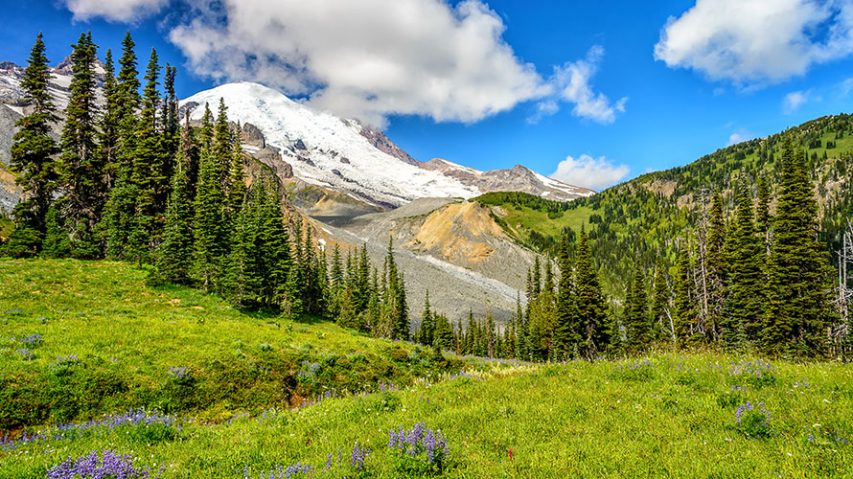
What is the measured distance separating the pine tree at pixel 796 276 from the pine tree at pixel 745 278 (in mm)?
2933

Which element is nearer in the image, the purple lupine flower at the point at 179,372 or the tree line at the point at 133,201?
the purple lupine flower at the point at 179,372

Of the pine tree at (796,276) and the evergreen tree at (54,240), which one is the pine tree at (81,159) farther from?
the pine tree at (796,276)

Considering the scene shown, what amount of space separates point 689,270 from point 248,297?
2200 inches

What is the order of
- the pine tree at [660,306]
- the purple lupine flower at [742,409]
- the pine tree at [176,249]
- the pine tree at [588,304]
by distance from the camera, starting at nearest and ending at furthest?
1. the purple lupine flower at [742,409]
2. the pine tree at [176,249]
3. the pine tree at [588,304]
4. the pine tree at [660,306]

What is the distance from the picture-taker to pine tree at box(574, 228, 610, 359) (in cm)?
5797

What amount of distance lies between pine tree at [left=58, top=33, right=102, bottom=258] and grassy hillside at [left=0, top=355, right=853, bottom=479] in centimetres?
4675

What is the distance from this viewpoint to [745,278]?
44969mm

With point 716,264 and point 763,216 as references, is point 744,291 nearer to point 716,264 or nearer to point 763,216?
point 716,264

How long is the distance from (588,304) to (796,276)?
922 inches

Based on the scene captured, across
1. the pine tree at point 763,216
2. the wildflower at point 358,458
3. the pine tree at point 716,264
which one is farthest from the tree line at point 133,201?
the pine tree at point 763,216

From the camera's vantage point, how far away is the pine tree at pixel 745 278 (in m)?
43.8

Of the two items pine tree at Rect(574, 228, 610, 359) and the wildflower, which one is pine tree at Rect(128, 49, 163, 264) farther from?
pine tree at Rect(574, 228, 610, 359)

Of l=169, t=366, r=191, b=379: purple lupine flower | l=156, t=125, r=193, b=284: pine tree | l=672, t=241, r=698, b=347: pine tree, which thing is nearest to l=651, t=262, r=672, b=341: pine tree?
l=672, t=241, r=698, b=347: pine tree

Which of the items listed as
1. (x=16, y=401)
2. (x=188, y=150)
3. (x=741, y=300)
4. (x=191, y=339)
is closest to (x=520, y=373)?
(x=16, y=401)
